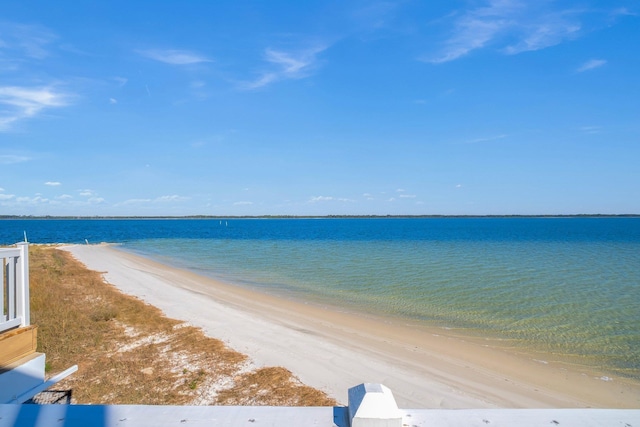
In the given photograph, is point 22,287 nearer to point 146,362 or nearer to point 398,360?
point 146,362

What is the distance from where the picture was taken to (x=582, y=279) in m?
20.4

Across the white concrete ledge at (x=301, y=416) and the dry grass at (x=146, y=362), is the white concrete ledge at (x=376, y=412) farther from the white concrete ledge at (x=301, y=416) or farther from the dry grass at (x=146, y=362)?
the dry grass at (x=146, y=362)

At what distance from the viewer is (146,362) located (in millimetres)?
7570

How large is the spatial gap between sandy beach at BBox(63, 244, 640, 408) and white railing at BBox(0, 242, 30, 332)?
410 cm

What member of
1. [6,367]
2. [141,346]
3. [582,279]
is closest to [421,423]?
[6,367]

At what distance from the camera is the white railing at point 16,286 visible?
15.9 feet

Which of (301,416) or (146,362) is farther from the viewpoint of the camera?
(146,362)

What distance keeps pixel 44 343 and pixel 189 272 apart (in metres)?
15.2

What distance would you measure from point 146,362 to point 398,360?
16.1 feet

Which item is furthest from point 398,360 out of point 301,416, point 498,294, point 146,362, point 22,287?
point 498,294

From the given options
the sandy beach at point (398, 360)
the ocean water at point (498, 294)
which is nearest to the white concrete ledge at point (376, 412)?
the sandy beach at point (398, 360)

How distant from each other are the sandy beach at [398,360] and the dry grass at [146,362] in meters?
0.54

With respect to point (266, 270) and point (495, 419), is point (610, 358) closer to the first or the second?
point (495, 419)

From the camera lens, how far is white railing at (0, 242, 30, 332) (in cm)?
486
